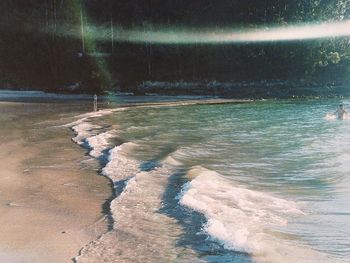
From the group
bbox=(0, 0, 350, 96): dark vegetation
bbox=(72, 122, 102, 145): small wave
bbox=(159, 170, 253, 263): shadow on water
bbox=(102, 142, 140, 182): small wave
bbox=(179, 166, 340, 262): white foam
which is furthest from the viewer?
bbox=(0, 0, 350, 96): dark vegetation

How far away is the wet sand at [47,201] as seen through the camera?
5750 millimetres

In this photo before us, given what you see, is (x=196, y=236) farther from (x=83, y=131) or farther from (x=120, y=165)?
(x=83, y=131)

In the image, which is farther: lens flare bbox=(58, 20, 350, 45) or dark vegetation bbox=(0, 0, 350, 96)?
dark vegetation bbox=(0, 0, 350, 96)

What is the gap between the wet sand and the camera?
5750 mm

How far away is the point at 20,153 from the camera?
12.7 m

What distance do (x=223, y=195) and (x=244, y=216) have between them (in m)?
1.32

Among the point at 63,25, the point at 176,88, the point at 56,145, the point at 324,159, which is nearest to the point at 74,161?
the point at 56,145

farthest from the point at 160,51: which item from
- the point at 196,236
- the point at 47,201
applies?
the point at 196,236

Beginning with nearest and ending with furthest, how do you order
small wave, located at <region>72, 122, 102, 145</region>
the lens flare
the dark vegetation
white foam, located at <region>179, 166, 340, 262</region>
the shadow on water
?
the shadow on water → white foam, located at <region>179, 166, 340, 262</region> → small wave, located at <region>72, 122, 102, 145</region> → the lens flare → the dark vegetation

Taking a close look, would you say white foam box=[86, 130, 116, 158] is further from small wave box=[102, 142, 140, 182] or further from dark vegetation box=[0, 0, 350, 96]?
dark vegetation box=[0, 0, 350, 96]

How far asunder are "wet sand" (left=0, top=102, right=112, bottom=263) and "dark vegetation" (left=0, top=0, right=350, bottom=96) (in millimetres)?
34483

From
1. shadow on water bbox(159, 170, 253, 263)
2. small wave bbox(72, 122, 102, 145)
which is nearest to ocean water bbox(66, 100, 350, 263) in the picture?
shadow on water bbox(159, 170, 253, 263)

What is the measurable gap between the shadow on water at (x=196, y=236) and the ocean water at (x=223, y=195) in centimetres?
1

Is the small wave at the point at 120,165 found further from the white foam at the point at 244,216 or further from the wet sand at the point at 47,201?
the white foam at the point at 244,216
